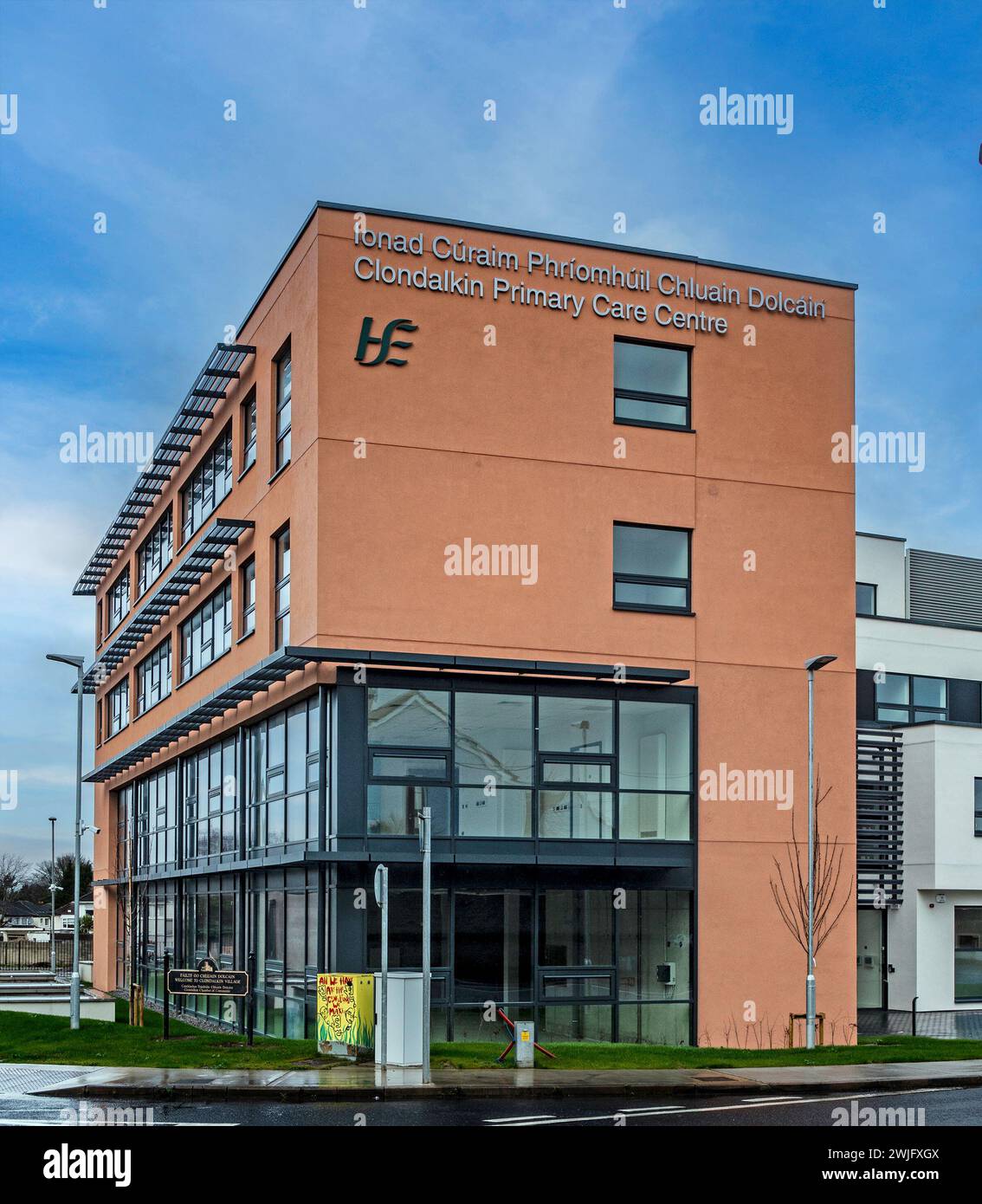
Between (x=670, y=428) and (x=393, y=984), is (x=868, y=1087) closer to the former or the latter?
(x=393, y=984)

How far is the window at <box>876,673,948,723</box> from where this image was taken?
4228cm

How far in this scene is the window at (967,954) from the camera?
38.9m

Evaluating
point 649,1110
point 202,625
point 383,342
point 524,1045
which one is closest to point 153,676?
point 202,625

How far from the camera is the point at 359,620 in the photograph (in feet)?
82.9

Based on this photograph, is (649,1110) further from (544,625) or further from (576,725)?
(544,625)

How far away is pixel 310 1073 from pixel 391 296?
1385cm

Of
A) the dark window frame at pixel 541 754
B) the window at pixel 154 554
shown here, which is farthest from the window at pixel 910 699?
the window at pixel 154 554

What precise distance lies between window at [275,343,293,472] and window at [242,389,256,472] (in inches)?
84.6

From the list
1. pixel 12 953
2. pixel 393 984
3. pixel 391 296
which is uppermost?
pixel 391 296

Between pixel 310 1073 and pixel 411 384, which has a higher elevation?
pixel 411 384

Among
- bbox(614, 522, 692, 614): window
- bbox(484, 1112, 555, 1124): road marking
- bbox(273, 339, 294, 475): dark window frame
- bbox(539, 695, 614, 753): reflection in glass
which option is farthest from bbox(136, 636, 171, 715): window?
bbox(484, 1112, 555, 1124): road marking
